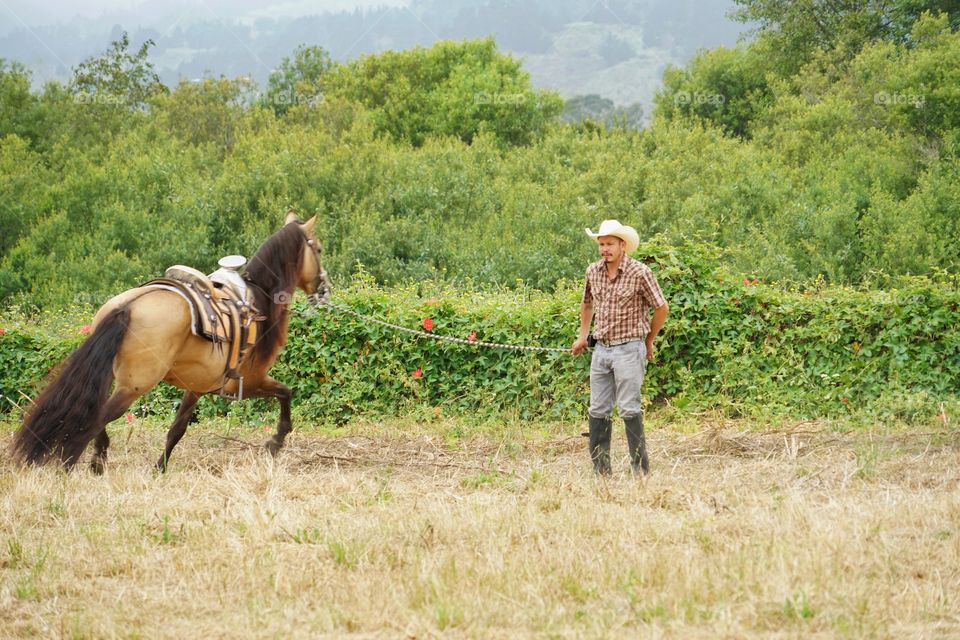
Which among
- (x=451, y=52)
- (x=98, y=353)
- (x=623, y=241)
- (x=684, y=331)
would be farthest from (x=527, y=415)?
(x=451, y=52)

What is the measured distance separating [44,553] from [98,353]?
7.13 ft

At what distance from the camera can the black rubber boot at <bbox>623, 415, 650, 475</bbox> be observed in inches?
287

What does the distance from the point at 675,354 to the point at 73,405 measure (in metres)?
6.26

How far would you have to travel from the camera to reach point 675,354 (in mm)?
10703

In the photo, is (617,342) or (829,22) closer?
(617,342)

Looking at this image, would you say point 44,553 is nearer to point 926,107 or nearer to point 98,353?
point 98,353

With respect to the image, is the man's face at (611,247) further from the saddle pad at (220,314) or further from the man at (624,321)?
the saddle pad at (220,314)

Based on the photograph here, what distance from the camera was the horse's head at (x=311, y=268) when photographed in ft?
28.6

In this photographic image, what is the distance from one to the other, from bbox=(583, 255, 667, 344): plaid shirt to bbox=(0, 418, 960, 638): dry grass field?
1.09 meters

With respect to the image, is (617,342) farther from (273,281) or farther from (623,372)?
(273,281)
